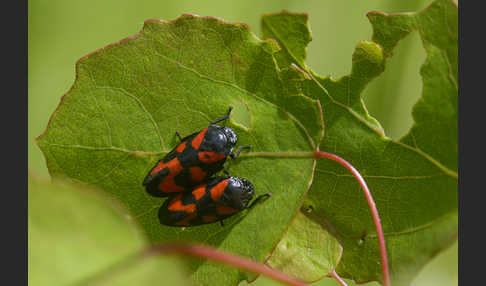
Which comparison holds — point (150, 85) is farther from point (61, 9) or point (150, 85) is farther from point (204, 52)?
point (61, 9)

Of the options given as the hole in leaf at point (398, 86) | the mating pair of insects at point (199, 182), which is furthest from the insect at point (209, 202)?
the hole in leaf at point (398, 86)

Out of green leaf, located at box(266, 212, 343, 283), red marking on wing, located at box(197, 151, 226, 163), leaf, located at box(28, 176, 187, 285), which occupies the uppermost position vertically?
leaf, located at box(28, 176, 187, 285)

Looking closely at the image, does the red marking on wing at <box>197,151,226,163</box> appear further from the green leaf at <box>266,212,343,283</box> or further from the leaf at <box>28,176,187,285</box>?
the leaf at <box>28,176,187,285</box>

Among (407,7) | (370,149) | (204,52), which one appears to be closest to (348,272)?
(370,149)

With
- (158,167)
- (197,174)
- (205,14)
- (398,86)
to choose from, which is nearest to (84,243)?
(158,167)

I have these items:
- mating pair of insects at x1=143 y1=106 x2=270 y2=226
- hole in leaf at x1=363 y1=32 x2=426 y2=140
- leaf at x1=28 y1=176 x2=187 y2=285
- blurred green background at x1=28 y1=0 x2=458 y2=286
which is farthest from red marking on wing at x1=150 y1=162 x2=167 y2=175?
hole in leaf at x1=363 y1=32 x2=426 y2=140

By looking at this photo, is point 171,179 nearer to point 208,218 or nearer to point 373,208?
point 208,218

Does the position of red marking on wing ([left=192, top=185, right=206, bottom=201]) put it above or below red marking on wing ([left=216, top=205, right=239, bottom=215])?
below

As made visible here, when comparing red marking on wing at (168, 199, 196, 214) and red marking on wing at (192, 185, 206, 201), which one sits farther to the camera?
red marking on wing at (192, 185, 206, 201)
